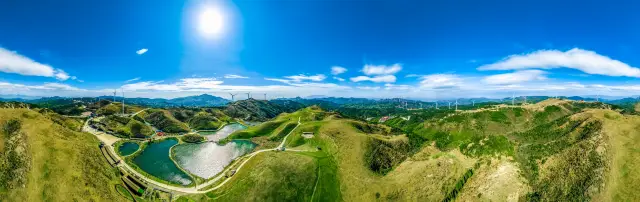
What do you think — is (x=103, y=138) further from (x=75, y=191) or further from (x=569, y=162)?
(x=569, y=162)

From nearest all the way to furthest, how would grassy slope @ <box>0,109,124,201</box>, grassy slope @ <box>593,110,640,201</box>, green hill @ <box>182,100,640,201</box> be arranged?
1. grassy slope @ <box>593,110,640,201</box>
2. green hill @ <box>182,100,640,201</box>
3. grassy slope @ <box>0,109,124,201</box>

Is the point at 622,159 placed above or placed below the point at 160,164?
above

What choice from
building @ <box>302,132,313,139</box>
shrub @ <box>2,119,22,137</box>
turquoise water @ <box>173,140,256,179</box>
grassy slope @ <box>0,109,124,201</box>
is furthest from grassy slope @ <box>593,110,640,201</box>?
shrub @ <box>2,119,22,137</box>

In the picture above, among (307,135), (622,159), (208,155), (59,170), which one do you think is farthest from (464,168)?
(208,155)

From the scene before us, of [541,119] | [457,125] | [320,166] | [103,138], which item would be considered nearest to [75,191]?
[320,166]

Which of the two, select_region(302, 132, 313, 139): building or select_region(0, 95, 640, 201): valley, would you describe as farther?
select_region(302, 132, 313, 139): building

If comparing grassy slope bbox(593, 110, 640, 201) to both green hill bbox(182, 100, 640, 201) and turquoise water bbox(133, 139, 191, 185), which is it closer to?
green hill bbox(182, 100, 640, 201)

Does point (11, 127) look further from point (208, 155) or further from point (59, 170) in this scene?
point (208, 155)

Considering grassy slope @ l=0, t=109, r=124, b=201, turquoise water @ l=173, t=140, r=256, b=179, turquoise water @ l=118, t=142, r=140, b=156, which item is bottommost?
turquoise water @ l=173, t=140, r=256, b=179
